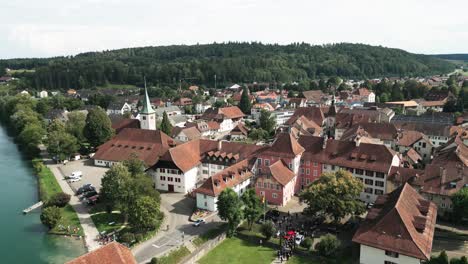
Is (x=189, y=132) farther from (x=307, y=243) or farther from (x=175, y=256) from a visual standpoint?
(x=307, y=243)

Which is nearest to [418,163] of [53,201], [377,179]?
[377,179]

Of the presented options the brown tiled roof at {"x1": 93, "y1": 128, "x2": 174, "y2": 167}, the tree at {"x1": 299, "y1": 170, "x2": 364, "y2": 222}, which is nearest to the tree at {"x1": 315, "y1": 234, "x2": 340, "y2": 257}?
the tree at {"x1": 299, "y1": 170, "x2": 364, "y2": 222}

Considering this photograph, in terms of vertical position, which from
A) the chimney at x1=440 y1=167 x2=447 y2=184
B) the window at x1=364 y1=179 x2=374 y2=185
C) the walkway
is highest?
the chimney at x1=440 y1=167 x2=447 y2=184

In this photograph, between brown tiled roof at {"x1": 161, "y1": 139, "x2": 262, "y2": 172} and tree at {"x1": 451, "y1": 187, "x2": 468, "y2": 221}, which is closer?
tree at {"x1": 451, "y1": 187, "x2": 468, "y2": 221}

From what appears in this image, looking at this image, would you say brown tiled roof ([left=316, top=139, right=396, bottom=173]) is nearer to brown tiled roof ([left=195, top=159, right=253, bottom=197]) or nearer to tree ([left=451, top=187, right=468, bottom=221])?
tree ([left=451, top=187, right=468, bottom=221])

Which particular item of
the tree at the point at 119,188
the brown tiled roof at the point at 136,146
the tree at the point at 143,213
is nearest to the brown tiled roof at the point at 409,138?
the brown tiled roof at the point at 136,146

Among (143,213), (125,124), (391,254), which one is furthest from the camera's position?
(125,124)

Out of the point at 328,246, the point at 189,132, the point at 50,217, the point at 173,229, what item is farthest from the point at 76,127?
the point at 328,246
